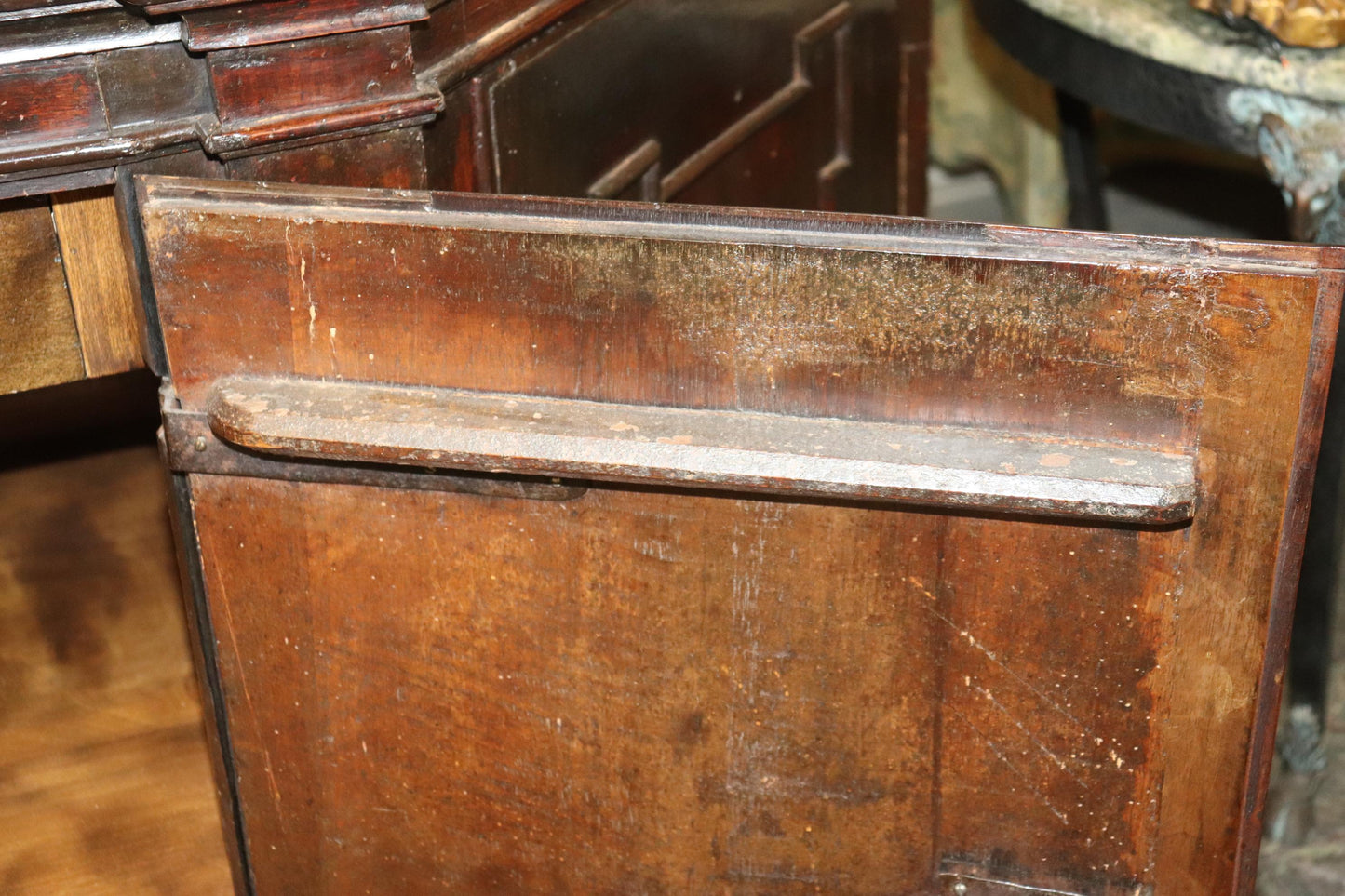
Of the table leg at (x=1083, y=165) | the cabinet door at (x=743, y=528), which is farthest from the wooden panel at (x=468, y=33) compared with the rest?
the table leg at (x=1083, y=165)

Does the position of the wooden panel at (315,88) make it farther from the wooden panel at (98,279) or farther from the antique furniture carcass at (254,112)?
the wooden panel at (98,279)

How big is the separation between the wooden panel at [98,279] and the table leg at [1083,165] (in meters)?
1.40

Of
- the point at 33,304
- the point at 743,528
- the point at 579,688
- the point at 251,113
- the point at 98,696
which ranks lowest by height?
the point at 98,696

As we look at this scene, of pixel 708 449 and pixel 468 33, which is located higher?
pixel 468 33

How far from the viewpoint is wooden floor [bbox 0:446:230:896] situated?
136 centimetres

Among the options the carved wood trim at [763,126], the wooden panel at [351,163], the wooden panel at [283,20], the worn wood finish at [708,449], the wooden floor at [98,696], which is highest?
the wooden panel at [283,20]

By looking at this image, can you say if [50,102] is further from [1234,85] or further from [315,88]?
[1234,85]

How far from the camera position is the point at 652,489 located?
94 cm

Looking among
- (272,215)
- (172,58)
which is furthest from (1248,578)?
(172,58)

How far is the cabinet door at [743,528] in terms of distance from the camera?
861 mm

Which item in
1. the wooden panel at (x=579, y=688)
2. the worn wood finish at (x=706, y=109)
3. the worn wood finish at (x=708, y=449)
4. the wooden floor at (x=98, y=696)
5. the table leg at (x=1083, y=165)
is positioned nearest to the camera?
the worn wood finish at (x=708, y=449)

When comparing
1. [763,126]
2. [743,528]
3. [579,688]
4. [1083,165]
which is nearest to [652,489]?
[743,528]

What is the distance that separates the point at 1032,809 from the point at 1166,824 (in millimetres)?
86

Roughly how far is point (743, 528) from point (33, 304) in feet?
1.71
